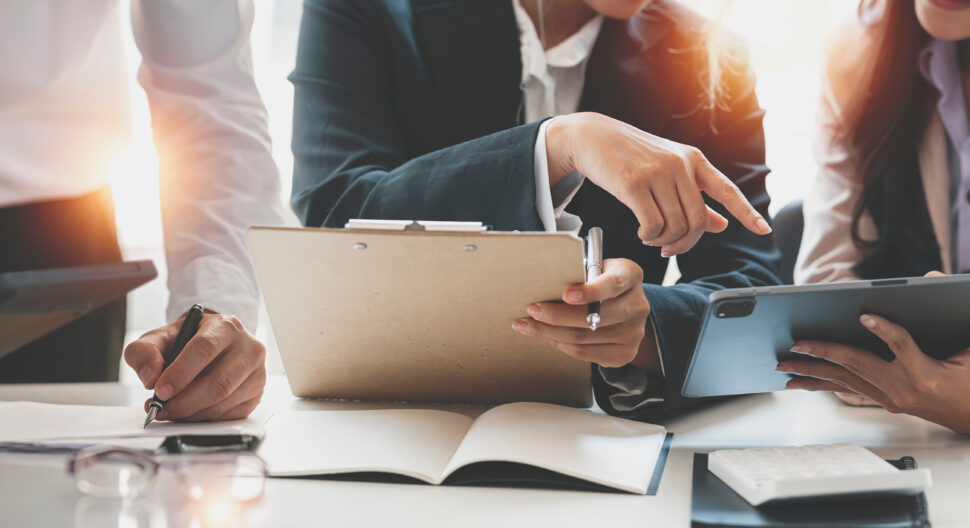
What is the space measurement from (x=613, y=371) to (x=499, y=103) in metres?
0.56

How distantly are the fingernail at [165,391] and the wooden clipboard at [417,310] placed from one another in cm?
11

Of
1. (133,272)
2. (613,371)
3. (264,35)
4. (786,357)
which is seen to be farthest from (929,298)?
(264,35)

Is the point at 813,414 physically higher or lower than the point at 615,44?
lower

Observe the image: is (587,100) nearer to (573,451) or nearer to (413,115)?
(413,115)

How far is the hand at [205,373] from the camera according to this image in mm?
837

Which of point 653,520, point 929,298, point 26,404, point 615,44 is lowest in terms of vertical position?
point 26,404

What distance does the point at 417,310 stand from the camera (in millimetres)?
810

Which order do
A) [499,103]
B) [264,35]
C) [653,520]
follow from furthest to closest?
[264,35]
[499,103]
[653,520]

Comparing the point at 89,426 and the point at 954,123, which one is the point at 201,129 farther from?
the point at 954,123

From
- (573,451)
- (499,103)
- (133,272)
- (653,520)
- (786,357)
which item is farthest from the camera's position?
(499,103)

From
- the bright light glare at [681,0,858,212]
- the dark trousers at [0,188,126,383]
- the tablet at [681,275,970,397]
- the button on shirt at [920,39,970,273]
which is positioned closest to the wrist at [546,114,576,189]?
the tablet at [681,275,970,397]

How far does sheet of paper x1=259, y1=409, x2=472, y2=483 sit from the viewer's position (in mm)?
716

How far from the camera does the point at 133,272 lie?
3.22 ft

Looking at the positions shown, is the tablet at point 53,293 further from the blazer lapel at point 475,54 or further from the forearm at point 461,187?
the blazer lapel at point 475,54
